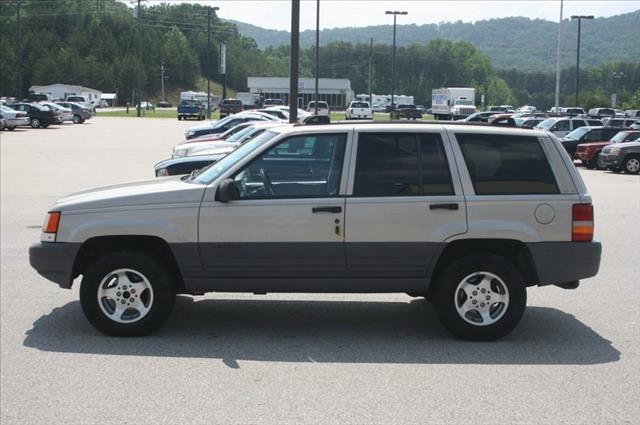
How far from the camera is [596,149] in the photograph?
31.0m

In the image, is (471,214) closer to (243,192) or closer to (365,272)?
(365,272)

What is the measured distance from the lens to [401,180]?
23.2ft

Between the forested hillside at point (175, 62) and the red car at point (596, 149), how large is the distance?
114 metres

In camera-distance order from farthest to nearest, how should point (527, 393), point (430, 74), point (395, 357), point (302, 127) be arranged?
point (430, 74) < point (302, 127) < point (395, 357) < point (527, 393)

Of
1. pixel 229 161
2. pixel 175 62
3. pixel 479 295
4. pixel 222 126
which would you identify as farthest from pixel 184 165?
pixel 175 62

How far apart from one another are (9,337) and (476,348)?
154 inches

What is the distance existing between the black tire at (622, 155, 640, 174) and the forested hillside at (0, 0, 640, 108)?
11558cm

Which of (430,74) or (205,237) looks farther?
(430,74)

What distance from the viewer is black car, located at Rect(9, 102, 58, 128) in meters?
53.2

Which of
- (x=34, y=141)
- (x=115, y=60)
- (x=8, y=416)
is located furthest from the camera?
(x=115, y=60)

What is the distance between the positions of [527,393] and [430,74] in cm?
17672

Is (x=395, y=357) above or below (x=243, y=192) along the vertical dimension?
below

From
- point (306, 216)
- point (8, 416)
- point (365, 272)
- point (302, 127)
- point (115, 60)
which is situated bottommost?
point (8, 416)

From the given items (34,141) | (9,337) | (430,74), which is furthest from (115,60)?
(9,337)
